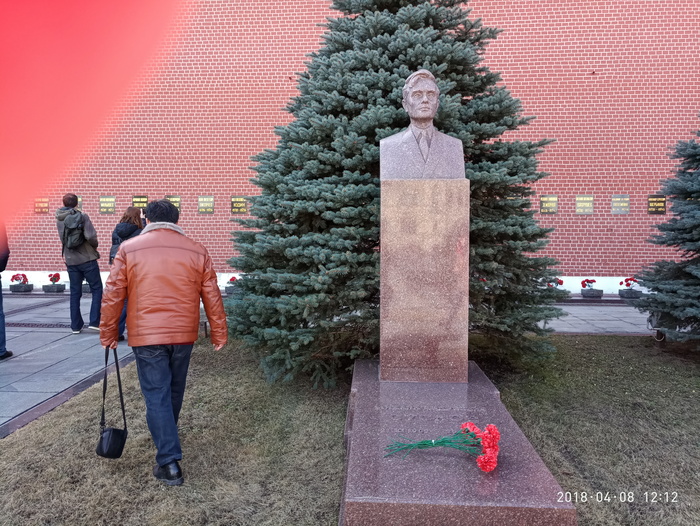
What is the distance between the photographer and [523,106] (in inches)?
398

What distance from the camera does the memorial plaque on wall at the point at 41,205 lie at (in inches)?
436

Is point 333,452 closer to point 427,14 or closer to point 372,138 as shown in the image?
point 372,138

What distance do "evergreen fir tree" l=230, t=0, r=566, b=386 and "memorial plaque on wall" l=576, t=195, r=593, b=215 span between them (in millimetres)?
6218

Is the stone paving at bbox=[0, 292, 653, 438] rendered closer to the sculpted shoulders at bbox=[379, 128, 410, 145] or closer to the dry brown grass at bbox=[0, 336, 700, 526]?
the dry brown grass at bbox=[0, 336, 700, 526]

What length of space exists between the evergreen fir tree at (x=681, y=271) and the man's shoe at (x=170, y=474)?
5101mm

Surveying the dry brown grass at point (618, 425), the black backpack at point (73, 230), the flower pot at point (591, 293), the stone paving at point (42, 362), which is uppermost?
the black backpack at point (73, 230)

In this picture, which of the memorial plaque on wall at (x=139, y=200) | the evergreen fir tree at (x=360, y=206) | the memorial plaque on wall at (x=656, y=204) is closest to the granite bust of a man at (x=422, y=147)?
the evergreen fir tree at (x=360, y=206)

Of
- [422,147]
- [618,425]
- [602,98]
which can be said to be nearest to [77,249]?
[422,147]

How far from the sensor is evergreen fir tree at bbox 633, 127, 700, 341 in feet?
17.2

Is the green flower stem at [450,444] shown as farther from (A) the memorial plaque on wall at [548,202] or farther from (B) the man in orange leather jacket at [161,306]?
(A) the memorial plaque on wall at [548,202]

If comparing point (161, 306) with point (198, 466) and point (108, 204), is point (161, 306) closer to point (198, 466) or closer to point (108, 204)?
point (198, 466)

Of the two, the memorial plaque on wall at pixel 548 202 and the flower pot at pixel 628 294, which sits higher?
the memorial plaque on wall at pixel 548 202

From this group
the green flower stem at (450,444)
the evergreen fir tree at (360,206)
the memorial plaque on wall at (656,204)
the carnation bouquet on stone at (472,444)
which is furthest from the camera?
the memorial plaque on wall at (656,204)

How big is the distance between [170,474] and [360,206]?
252 cm
